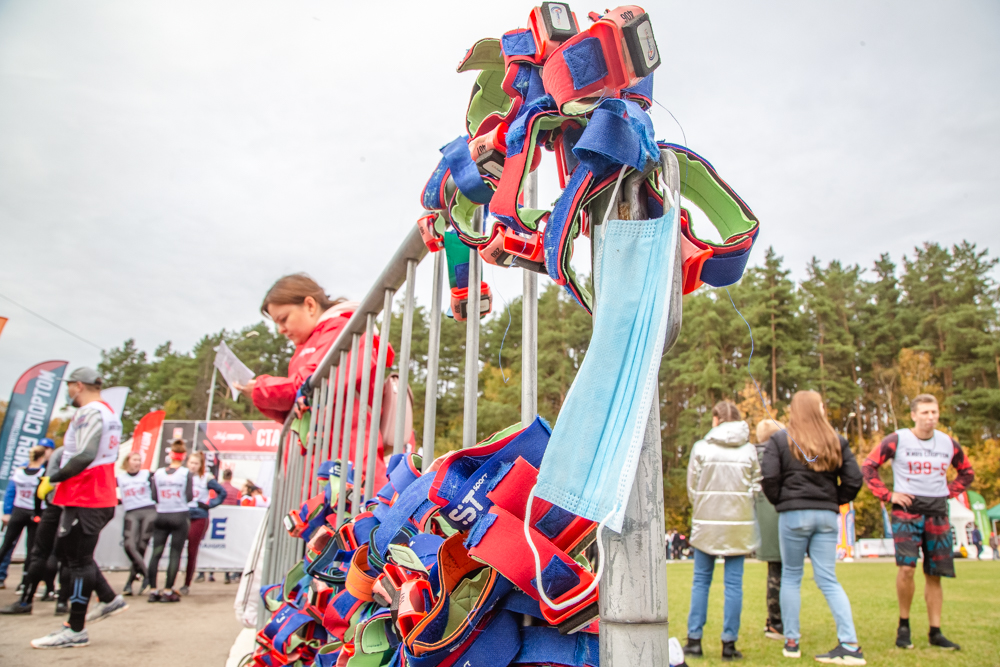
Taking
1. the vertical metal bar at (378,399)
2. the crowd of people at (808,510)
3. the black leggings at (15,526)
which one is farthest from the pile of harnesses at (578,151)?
the black leggings at (15,526)

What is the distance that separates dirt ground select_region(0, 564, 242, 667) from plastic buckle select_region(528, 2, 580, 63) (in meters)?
3.35

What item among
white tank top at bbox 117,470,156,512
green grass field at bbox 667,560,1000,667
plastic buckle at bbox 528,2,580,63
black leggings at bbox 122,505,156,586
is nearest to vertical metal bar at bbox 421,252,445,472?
plastic buckle at bbox 528,2,580,63

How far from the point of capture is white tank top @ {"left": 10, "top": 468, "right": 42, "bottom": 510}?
7.22 m

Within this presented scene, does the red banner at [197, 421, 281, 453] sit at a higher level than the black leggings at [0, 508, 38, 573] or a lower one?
higher

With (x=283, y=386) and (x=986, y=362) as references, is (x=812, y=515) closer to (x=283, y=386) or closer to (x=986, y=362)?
(x=283, y=386)

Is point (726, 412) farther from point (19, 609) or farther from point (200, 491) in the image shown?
point (200, 491)

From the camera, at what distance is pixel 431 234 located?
1312 mm

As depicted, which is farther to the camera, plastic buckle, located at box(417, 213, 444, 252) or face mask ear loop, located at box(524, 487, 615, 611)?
plastic buckle, located at box(417, 213, 444, 252)

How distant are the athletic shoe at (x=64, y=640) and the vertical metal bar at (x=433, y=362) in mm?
3785

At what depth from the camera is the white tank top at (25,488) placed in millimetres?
7223

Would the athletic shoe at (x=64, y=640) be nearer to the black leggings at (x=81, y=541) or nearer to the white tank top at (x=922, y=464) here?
the black leggings at (x=81, y=541)

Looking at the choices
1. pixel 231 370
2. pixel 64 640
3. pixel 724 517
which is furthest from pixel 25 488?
pixel 724 517

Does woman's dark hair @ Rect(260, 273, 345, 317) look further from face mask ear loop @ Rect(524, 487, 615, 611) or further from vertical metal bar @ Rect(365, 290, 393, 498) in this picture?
face mask ear loop @ Rect(524, 487, 615, 611)

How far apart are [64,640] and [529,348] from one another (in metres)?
4.23
